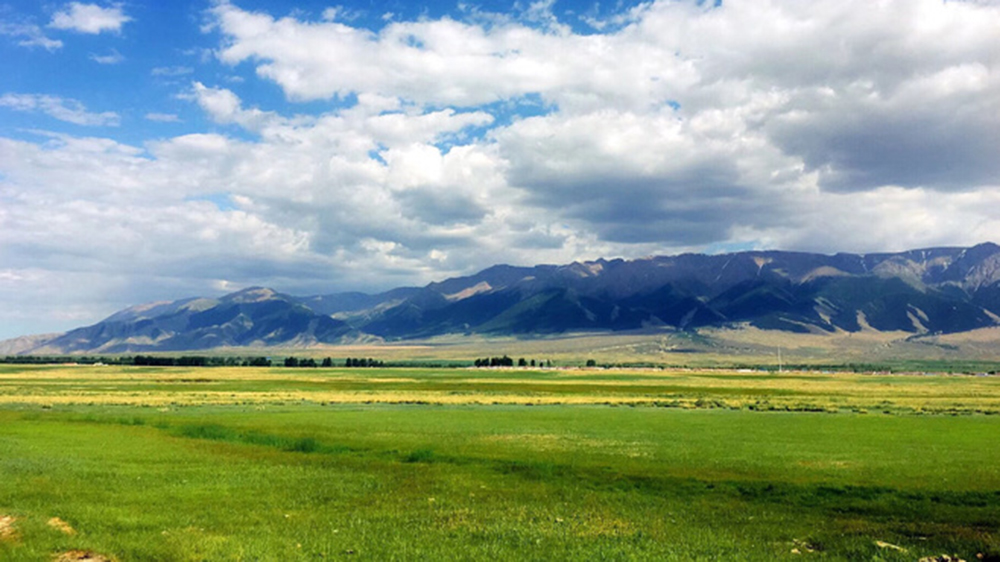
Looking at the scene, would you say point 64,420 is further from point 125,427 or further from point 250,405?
point 250,405

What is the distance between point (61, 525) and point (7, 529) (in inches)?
51.0

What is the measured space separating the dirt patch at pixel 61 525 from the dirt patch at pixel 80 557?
1884mm

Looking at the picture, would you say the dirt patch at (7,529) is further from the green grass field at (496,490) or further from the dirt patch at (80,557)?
the dirt patch at (80,557)

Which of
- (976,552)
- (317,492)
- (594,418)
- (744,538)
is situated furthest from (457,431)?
(976,552)

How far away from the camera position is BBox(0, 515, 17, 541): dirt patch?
17.9m

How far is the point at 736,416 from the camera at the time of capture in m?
66.8

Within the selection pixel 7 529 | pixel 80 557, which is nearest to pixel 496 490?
pixel 80 557

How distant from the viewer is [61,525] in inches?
749

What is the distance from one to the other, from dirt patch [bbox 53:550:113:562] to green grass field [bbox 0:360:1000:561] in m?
0.23

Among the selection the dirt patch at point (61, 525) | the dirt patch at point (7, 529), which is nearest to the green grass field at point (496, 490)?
the dirt patch at point (7, 529)

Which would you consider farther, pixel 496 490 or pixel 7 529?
pixel 496 490

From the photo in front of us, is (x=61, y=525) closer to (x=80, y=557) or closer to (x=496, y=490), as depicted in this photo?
Answer: (x=80, y=557)

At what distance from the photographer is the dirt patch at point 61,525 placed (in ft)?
60.5

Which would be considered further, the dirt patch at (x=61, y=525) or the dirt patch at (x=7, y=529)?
the dirt patch at (x=61, y=525)
